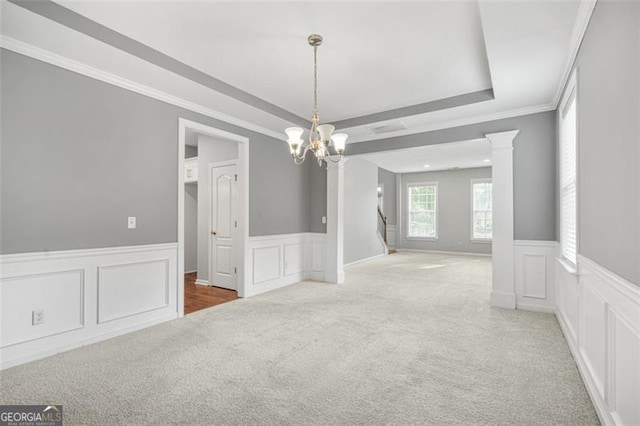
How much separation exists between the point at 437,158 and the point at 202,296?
6.59 m

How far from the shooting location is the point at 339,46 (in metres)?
2.91

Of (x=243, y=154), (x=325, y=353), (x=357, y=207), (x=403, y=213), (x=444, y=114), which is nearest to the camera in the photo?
(x=325, y=353)

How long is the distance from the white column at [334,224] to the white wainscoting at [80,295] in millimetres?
2731

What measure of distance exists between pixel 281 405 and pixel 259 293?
9.84ft

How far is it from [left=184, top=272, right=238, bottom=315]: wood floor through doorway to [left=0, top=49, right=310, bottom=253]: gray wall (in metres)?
1.11

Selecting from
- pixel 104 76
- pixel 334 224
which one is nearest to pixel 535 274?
pixel 334 224

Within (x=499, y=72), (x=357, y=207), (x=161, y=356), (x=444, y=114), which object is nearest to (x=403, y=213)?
(x=357, y=207)

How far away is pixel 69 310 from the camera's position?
2869 millimetres

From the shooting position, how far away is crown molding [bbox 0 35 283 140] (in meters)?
2.58

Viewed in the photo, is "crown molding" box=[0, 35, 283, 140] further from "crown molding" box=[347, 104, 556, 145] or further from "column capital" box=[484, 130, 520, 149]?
"column capital" box=[484, 130, 520, 149]

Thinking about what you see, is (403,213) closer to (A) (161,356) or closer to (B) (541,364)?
(B) (541,364)

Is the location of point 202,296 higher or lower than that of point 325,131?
lower

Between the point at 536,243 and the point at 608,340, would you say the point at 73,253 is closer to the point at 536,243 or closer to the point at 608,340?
the point at 608,340

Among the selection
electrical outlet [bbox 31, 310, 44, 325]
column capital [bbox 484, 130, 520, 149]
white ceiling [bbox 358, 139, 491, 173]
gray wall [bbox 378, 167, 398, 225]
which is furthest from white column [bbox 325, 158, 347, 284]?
gray wall [bbox 378, 167, 398, 225]
